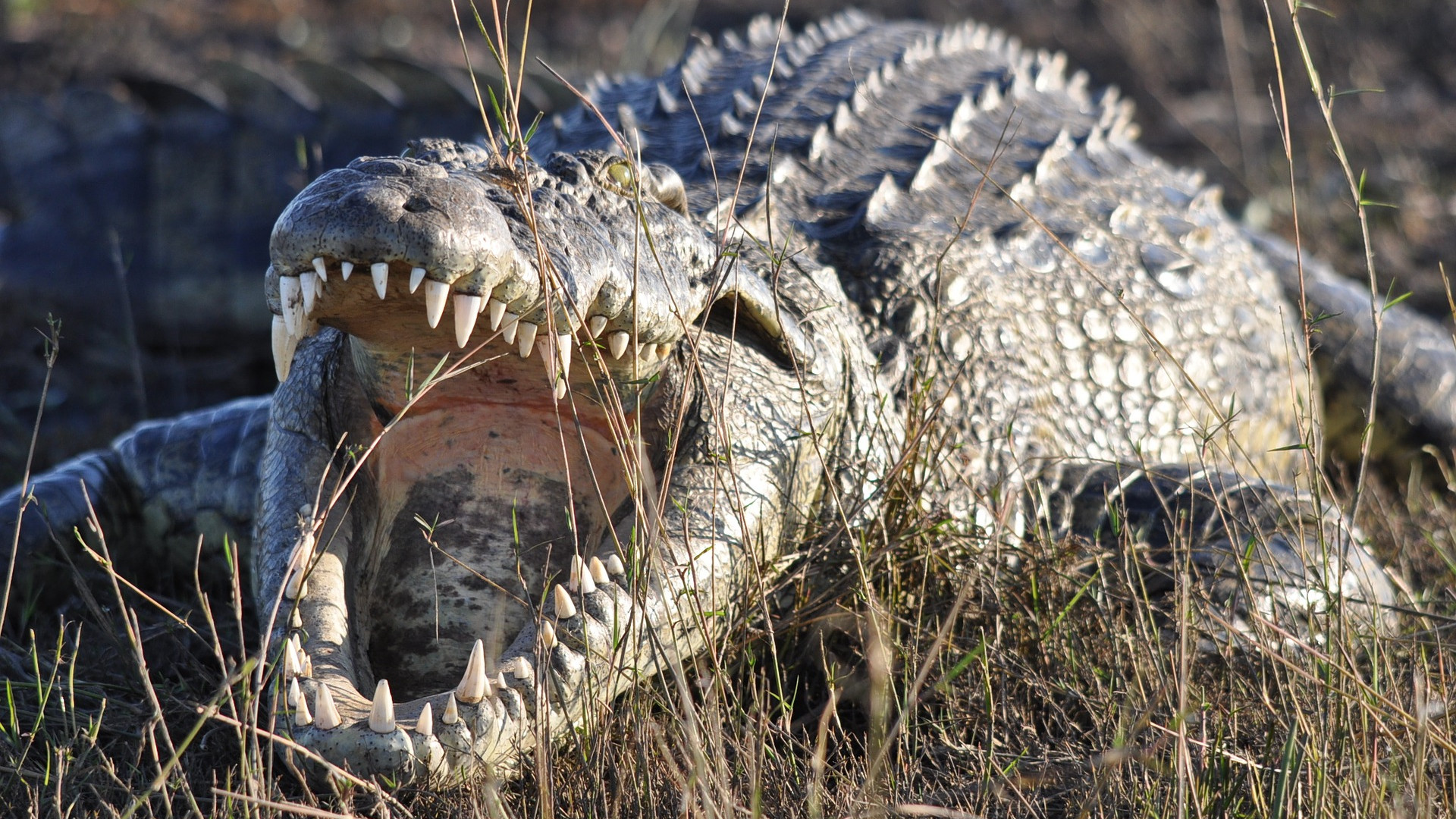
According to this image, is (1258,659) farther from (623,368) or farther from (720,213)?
(720,213)

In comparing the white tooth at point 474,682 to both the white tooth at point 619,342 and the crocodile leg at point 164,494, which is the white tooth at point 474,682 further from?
the crocodile leg at point 164,494

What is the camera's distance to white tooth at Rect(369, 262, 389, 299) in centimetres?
155

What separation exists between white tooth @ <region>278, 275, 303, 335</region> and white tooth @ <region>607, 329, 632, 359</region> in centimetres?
46

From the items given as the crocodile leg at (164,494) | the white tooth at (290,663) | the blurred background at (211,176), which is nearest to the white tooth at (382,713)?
the white tooth at (290,663)

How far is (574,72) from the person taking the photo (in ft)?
23.9

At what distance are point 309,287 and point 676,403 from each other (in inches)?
26.7

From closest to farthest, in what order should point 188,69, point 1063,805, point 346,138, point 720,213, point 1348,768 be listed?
1. point 1348,768
2. point 1063,805
3. point 720,213
4. point 346,138
5. point 188,69

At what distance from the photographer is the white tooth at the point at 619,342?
6.15ft

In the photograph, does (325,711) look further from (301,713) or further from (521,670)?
(521,670)

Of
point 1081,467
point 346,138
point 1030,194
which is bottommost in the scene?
point 1081,467

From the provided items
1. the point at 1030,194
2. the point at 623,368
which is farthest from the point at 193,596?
the point at 1030,194

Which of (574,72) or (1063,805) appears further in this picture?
(574,72)

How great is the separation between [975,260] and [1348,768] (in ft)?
5.16

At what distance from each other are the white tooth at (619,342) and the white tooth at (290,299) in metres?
0.46
